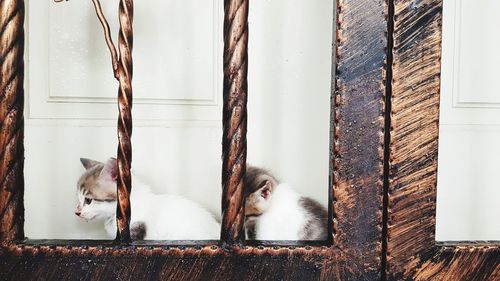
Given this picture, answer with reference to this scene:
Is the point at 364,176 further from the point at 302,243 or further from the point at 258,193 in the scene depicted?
the point at 258,193

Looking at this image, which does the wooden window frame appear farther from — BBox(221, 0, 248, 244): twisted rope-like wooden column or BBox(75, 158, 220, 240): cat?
BBox(75, 158, 220, 240): cat

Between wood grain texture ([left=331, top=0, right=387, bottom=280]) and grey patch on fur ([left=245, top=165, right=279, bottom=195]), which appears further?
grey patch on fur ([left=245, top=165, right=279, bottom=195])

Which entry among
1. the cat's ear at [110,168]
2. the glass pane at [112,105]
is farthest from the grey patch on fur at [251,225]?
the cat's ear at [110,168]

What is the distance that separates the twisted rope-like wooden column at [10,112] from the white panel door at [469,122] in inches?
32.0

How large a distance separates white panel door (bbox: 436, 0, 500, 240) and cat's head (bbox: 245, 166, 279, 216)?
39 centimetres

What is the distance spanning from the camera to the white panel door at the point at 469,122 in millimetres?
1002

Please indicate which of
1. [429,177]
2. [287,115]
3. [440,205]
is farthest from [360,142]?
[440,205]

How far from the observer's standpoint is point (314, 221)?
2.86 feet

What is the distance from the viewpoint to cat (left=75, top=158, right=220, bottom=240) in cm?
87

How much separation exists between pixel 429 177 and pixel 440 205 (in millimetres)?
496

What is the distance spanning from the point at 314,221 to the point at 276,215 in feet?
0.23

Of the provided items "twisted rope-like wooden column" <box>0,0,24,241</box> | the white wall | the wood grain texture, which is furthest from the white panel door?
"twisted rope-like wooden column" <box>0,0,24,241</box>

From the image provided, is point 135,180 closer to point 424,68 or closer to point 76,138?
point 76,138

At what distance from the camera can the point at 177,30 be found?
98cm
